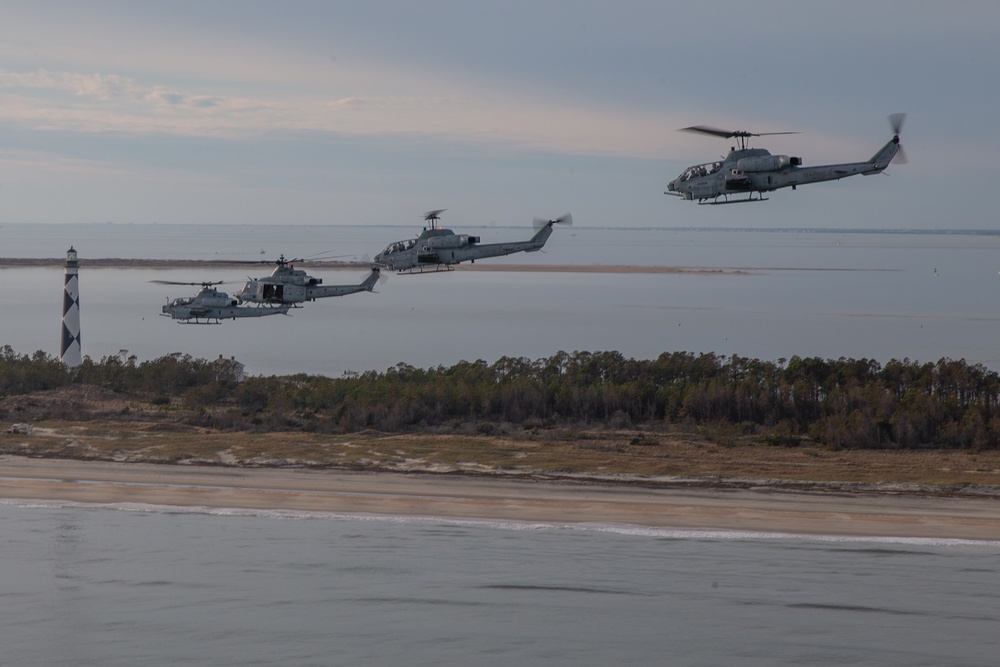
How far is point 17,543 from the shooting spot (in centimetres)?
2948

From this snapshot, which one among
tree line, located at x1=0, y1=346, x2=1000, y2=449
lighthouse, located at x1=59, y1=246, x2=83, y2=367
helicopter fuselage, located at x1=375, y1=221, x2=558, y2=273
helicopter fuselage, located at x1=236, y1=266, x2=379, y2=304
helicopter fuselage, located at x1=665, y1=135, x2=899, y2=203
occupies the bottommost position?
tree line, located at x1=0, y1=346, x2=1000, y2=449

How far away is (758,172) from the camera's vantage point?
30422mm

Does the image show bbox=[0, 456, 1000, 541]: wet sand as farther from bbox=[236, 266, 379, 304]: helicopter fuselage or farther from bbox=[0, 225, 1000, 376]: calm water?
bbox=[0, 225, 1000, 376]: calm water

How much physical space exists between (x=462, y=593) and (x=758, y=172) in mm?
14028

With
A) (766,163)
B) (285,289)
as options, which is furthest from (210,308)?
(766,163)

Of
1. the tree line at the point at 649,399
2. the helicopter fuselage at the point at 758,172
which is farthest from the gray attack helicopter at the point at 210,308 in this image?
the helicopter fuselage at the point at 758,172

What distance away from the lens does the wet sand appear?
2938cm

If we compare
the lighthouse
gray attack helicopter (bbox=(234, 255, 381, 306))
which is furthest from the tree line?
the lighthouse

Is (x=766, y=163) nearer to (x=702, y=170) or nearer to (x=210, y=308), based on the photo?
(x=702, y=170)

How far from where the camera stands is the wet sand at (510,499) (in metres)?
29.4

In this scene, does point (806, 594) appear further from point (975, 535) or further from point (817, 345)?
point (817, 345)

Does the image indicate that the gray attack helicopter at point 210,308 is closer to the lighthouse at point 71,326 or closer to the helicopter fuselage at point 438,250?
the lighthouse at point 71,326

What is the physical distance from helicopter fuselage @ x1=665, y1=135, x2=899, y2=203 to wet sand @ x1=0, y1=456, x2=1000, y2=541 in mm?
8713

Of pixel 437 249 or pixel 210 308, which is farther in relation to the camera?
pixel 210 308
